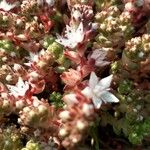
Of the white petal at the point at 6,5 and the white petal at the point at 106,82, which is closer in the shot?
the white petal at the point at 106,82

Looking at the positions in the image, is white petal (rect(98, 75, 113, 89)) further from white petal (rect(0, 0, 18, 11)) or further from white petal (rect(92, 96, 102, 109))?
white petal (rect(0, 0, 18, 11))

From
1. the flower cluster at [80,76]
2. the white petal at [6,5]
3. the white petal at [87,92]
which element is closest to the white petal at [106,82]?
the flower cluster at [80,76]

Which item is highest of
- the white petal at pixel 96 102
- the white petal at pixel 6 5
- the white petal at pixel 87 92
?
the white petal at pixel 6 5

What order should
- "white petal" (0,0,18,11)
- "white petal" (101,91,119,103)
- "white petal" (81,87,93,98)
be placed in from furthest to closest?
"white petal" (0,0,18,11), "white petal" (101,91,119,103), "white petal" (81,87,93,98)

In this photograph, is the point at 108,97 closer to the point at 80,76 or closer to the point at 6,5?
the point at 80,76

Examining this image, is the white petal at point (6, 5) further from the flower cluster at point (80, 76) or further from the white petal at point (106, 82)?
the white petal at point (106, 82)

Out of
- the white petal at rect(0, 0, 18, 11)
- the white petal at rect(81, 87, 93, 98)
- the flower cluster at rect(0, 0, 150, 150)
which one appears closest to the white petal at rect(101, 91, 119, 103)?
the flower cluster at rect(0, 0, 150, 150)

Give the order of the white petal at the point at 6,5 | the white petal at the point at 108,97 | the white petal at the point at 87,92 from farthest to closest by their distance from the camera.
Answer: the white petal at the point at 6,5, the white petal at the point at 108,97, the white petal at the point at 87,92

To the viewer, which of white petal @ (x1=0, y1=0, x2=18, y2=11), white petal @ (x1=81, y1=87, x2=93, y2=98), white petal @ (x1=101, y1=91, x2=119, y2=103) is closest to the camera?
white petal @ (x1=81, y1=87, x2=93, y2=98)

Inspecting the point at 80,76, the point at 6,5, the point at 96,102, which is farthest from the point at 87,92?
→ the point at 6,5
